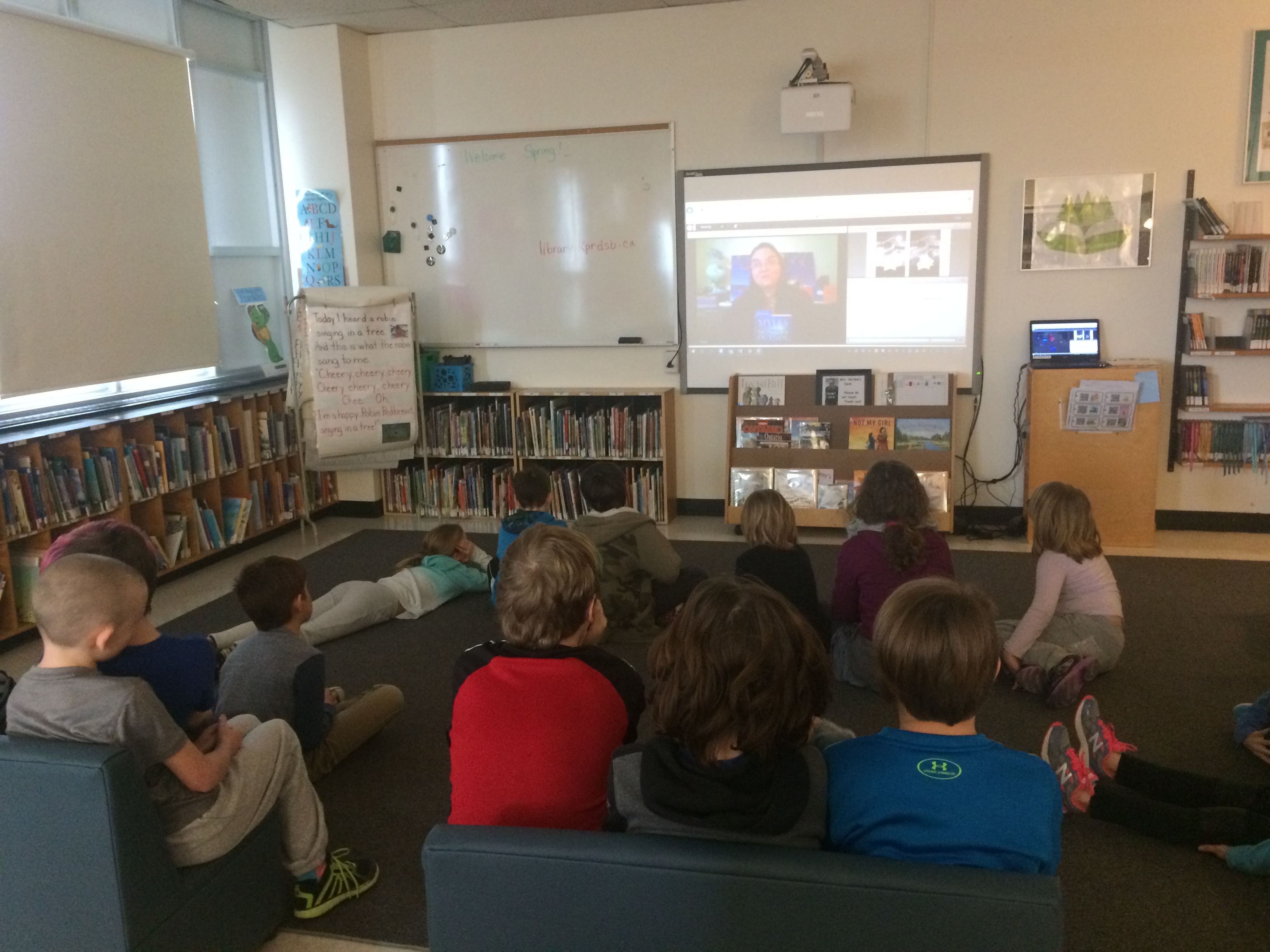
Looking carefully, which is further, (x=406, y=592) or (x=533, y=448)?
(x=533, y=448)

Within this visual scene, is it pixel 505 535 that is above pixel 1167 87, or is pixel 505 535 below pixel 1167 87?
below

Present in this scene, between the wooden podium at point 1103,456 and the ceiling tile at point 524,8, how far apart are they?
3.03 meters

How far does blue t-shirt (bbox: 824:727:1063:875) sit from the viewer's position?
1.37m

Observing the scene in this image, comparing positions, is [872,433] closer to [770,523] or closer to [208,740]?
[770,523]

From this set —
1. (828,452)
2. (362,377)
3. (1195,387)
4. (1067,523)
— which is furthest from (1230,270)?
(362,377)

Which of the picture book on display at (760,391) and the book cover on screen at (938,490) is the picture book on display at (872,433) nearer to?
the book cover on screen at (938,490)

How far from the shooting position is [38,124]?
423 cm

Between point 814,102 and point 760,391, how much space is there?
158 cm

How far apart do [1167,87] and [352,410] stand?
472cm

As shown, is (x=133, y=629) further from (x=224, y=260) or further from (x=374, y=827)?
(x=224, y=260)

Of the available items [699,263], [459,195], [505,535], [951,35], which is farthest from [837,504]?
[459,195]

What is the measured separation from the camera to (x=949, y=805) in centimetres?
138

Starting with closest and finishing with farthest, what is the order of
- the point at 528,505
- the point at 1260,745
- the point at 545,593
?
the point at 545,593, the point at 1260,745, the point at 528,505

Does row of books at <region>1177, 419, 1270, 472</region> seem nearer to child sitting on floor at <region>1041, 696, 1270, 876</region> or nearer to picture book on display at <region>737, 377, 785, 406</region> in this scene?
picture book on display at <region>737, 377, 785, 406</region>
